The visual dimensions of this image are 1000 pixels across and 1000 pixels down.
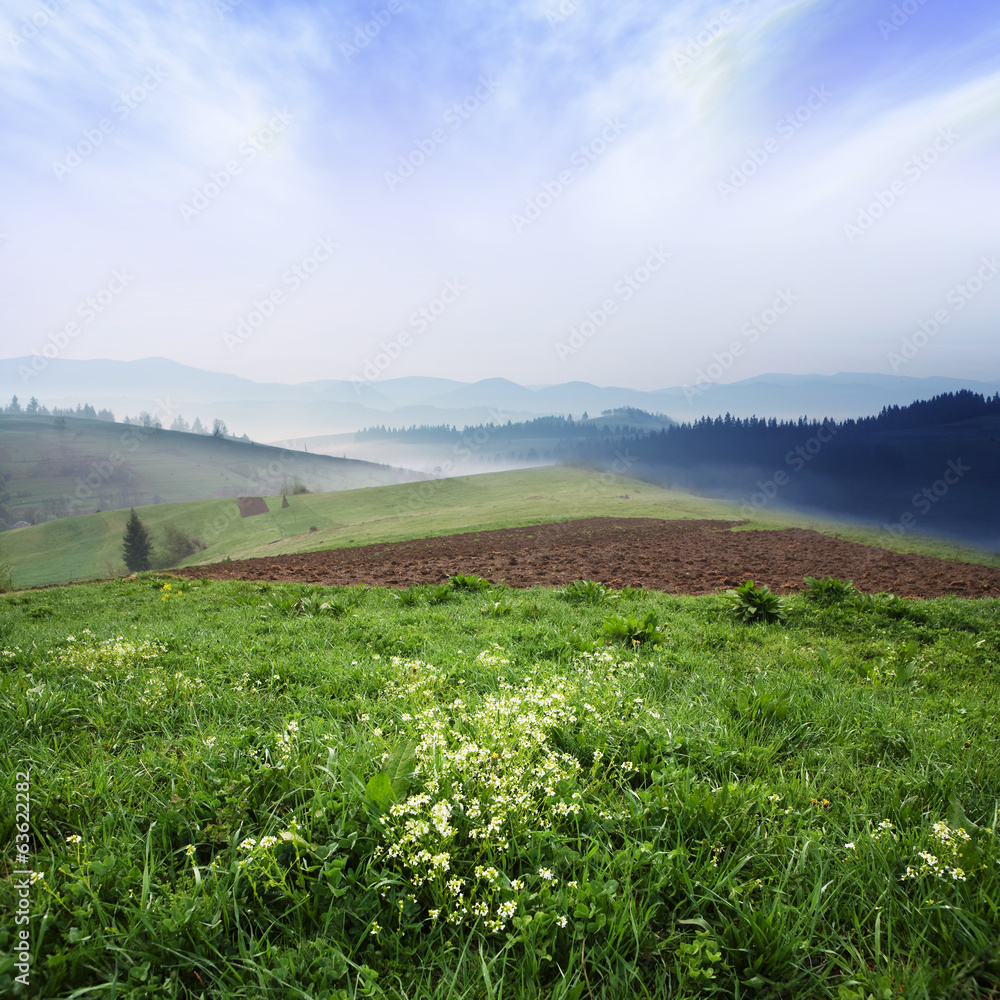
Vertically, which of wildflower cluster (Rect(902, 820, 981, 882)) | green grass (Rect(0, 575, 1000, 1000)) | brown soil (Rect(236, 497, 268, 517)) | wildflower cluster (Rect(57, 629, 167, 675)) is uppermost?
wildflower cluster (Rect(902, 820, 981, 882))

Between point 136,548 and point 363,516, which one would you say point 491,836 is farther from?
point 136,548

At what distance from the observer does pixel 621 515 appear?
40.3 metres

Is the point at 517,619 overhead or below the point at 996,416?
below

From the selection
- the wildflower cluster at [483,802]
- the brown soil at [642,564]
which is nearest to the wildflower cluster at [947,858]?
the wildflower cluster at [483,802]

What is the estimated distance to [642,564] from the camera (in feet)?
59.2

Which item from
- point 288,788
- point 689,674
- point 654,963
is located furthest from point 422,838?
point 689,674

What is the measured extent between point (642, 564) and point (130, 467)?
204m

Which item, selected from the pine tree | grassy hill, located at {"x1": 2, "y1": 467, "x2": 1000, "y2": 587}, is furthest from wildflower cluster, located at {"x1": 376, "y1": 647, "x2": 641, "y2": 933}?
the pine tree

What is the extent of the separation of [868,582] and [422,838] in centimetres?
1715

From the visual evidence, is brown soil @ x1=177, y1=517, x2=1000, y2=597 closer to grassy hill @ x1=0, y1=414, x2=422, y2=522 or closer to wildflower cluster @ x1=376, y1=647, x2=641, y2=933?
wildflower cluster @ x1=376, y1=647, x2=641, y2=933

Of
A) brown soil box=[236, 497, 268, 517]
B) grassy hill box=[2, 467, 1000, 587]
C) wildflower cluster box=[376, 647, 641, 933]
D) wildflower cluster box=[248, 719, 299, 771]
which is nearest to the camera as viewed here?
wildflower cluster box=[376, 647, 641, 933]

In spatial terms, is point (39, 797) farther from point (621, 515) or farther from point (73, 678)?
point (621, 515)

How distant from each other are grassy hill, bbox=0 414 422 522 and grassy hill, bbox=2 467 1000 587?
5470cm

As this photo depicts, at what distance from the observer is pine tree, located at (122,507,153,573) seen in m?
74.2
